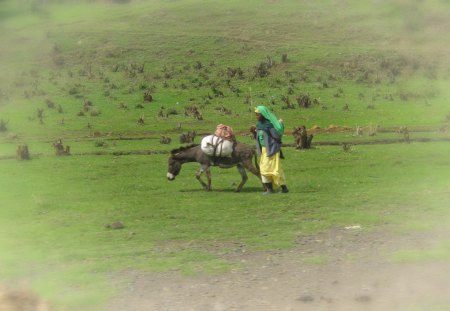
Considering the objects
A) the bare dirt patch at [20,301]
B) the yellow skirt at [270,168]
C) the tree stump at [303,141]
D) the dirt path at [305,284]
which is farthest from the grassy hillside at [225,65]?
the bare dirt patch at [20,301]

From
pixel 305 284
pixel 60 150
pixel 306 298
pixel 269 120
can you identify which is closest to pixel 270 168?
pixel 269 120

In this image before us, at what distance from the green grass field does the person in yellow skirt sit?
0.50m

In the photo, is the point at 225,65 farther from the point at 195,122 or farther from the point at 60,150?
the point at 60,150

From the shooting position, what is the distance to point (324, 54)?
5997cm

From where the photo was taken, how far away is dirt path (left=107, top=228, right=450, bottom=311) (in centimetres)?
1004

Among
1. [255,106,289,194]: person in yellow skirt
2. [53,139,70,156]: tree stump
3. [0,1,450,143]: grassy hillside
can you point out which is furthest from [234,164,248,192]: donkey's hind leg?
[0,1,450,143]: grassy hillside

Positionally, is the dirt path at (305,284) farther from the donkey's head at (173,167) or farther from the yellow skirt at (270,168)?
the donkey's head at (173,167)

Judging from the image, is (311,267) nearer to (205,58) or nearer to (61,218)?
(61,218)

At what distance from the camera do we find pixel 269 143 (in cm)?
1806

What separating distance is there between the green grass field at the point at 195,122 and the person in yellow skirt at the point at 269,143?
1.64 feet

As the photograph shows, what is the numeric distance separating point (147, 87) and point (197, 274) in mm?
39269

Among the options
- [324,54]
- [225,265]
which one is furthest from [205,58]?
[225,265]

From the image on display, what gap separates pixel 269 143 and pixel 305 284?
7532 mm

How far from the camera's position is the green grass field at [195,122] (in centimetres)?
1369
